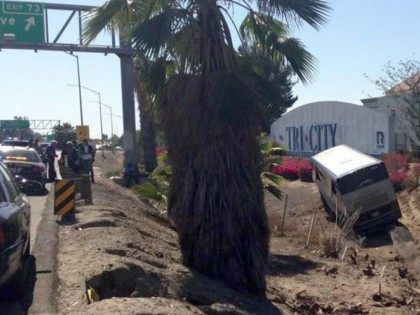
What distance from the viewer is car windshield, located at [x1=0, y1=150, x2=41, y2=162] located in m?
25.4

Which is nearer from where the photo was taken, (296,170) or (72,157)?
(72,157)

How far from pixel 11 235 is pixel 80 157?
2096 cm

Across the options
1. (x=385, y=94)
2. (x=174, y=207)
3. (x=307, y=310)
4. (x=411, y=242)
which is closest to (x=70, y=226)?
(x=174, y=207)

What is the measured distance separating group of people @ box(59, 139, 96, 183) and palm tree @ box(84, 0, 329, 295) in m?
15.8

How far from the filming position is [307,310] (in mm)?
12969

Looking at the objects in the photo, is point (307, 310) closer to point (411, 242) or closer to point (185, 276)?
point (185, 276)

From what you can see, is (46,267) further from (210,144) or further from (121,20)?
(121,20)

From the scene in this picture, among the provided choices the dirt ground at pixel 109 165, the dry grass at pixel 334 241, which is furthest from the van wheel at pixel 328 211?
the dirt ground at pixel 109 165

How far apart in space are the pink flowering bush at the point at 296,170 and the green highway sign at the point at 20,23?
12866 mm

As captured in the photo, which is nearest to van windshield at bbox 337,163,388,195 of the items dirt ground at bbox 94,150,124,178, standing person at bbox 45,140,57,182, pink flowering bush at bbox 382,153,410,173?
pink flowering bush at bbox 382,153,410,173

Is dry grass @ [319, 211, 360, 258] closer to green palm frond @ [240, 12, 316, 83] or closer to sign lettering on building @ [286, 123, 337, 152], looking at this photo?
green palm frond @ [240, 12, 316, 83]

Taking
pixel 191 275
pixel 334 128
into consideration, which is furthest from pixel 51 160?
pixel 191 275

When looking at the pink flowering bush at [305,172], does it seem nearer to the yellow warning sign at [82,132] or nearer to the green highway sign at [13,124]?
the yellow warning sign at [82,132]

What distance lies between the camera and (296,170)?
37.8 meters
